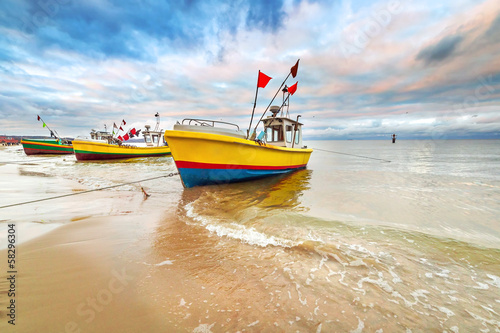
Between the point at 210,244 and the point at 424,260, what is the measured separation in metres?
3.45

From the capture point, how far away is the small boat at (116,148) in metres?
18.2

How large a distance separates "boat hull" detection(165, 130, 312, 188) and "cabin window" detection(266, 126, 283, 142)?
3.01 m

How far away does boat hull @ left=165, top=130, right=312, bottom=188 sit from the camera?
644cm

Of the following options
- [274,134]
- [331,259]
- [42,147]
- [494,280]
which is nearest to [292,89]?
[274,134]

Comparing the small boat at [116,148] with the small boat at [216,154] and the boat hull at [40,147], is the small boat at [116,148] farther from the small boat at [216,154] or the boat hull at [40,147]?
the small boat at [216,154]

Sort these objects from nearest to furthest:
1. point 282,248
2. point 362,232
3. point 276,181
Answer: point 282,248
point 362,232
point 276,181

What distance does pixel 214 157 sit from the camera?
682 centimetres

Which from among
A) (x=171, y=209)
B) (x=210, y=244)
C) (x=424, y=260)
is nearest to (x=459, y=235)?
(x=424, y=260)

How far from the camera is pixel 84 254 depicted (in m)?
2.78

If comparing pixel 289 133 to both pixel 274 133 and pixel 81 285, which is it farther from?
pixel 81 285

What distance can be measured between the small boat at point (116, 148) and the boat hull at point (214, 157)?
55.3 ft

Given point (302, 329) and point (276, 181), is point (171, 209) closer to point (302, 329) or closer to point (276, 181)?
point (302, 329)

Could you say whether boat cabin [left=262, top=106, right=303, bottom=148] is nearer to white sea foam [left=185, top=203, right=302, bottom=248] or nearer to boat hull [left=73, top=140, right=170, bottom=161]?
white sea foam [left=185, top=203, right=302, bottom=248]

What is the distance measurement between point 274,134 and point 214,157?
5983 millimetres
